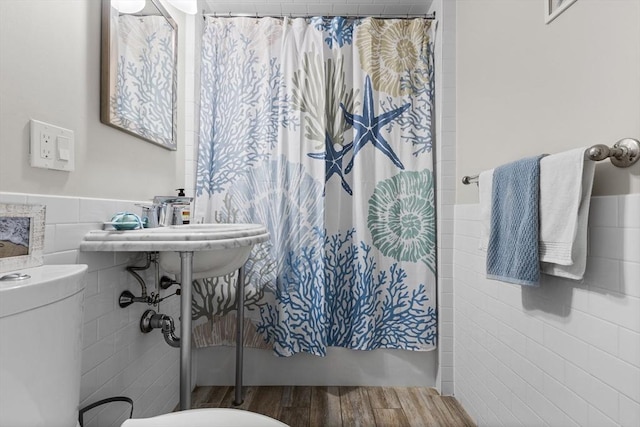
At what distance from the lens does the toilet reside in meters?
0.62

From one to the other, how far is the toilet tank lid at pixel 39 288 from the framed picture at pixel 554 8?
60.3 inches

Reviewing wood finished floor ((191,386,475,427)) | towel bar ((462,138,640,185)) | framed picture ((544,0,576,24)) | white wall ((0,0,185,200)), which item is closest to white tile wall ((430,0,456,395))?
wood finished floor ((191,386,475,427))

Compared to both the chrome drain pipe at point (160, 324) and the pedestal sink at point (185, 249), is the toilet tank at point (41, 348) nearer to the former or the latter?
the pedestal sink at point (185, 249)

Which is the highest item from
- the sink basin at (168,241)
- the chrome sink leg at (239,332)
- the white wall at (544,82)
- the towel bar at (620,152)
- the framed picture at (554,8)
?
the framed picture at (554,8)

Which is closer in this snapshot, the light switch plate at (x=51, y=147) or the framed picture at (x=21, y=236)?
the framed picture at (x=21, y=236)

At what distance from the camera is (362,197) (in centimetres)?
205

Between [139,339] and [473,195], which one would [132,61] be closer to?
[139,339]

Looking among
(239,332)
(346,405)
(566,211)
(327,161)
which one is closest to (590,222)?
(566,211)

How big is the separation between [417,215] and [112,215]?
4.88 feet

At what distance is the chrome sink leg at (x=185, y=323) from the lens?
1176mm

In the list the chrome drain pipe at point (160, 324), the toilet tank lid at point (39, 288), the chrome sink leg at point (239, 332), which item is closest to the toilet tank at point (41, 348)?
the toilet tank lid at point (39, 288)

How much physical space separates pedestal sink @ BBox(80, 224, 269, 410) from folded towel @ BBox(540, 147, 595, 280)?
0.94 m

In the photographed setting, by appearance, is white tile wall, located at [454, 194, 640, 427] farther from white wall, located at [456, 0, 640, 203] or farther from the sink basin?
the sink basin

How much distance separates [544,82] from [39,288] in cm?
152
